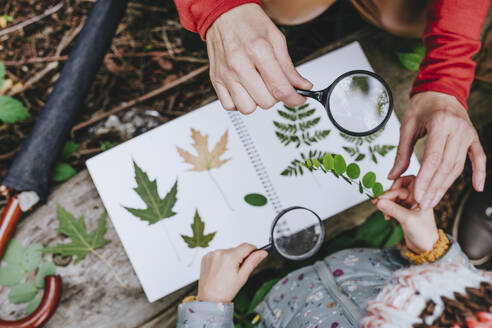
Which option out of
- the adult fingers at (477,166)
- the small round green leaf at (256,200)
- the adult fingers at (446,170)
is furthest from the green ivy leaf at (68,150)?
the adult fingers at (477,166)

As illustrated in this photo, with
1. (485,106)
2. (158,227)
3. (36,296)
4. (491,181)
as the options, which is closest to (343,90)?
(158,227)

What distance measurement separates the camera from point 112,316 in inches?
58.8

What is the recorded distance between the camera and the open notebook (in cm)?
144

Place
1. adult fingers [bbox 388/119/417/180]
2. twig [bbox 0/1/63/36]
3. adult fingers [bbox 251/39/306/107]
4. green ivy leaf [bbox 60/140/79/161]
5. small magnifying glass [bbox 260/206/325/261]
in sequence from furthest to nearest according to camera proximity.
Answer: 1. twig [bbox 0/1/63/36]
2. green ivy leaf [bbox 60/140/79/161]
3. small magnifying glass [bbox 260/206/325/261]
4. adult fingers [bbox 388/119/417/180]
5. adult fingers [bbox 251/39/306/107]

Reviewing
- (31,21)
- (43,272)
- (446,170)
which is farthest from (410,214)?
(31,21)

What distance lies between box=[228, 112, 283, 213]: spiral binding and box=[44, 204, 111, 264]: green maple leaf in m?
0.64

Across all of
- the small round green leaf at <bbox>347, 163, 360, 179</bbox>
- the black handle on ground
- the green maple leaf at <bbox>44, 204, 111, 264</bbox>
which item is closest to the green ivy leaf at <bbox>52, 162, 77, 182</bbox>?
the black handle on ground

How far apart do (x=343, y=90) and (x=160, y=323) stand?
1149 millimetres

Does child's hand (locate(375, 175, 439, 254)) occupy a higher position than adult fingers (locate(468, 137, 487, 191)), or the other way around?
adult fingers (locate(468, 137, 487, 191))

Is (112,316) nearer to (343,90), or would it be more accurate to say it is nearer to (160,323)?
(160,323)

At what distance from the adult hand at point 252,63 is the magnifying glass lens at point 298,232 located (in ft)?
1.69

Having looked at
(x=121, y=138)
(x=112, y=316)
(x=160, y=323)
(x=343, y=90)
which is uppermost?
(x=343, y=90)

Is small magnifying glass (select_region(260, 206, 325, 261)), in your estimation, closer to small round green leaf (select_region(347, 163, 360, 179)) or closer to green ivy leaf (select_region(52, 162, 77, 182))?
small round green leaf (select_region(347, 163, 360, 179))

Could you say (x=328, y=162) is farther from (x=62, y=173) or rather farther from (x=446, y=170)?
(x=62, y=173)
